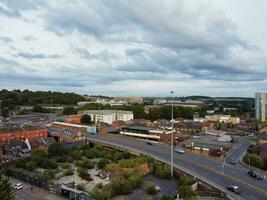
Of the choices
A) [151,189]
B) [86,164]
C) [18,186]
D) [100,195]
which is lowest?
[18,186]

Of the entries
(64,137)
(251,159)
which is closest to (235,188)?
(251,159)

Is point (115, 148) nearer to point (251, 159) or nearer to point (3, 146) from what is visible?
point (3, 146)

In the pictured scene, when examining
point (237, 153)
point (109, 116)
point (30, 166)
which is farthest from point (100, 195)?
point (109, 116)

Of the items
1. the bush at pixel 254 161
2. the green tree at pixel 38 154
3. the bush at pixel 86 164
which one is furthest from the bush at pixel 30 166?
the bush at pixel 254 161

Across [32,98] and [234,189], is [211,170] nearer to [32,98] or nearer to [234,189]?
[234,189]

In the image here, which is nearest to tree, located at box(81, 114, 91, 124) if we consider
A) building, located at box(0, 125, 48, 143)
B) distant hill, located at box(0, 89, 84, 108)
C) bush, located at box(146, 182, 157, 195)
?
building, located at box(0, 125, 48, 143)

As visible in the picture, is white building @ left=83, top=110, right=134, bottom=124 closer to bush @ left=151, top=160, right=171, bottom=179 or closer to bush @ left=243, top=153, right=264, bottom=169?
bush @ left=151, top=160, right=171, bottom=179
